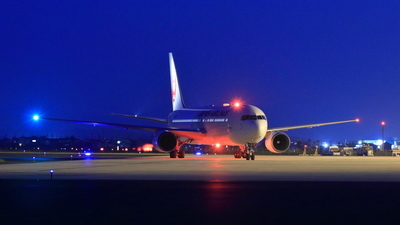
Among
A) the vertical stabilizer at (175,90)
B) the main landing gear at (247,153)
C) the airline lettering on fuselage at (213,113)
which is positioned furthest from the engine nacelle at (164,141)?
the vertical stabilizer at (175,90)

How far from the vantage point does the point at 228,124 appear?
147 feet

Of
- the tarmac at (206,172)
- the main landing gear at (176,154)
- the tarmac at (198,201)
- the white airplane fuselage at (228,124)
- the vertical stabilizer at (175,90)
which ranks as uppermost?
the vertical stabilizer at (175,90)

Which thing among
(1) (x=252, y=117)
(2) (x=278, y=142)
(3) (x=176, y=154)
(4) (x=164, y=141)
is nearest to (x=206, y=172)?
(1) (x=252, y=117)

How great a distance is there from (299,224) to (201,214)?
2.15 m

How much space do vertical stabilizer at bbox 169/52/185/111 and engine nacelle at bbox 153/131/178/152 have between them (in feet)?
34.4

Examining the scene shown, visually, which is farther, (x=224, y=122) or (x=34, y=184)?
(x=224, y=122)

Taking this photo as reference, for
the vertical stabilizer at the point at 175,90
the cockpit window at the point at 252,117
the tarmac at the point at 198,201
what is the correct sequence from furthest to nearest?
the vertical stabilizer at the point at 175,90, the cockpit window at the point at 252,117, the tarmac at the point at 198,201

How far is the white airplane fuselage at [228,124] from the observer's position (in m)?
42.9

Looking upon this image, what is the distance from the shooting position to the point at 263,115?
43969mm

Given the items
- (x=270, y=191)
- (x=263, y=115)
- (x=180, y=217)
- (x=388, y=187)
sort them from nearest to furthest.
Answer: (x=180, y=217)
(x=270, y=191)
(x=388, y=187)
(x=263, y=115)

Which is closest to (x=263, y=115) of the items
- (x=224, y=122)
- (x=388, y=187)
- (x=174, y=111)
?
(x=224, y=122)

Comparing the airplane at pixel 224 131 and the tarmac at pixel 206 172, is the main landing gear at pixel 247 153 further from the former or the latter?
the tarmac at pixel 206 172

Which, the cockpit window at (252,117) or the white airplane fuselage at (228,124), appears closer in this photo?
the white airplane fuselage at (228,124)

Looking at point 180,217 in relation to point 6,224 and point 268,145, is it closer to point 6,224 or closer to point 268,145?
point 6,224
